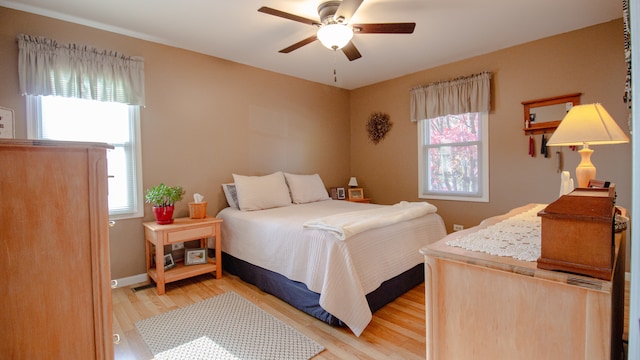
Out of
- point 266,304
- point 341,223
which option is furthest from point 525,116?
point 266,304

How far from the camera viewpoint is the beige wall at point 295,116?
280cm

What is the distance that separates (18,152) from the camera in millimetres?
980

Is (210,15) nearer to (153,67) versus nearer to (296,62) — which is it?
(153,67)

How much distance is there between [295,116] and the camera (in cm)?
433

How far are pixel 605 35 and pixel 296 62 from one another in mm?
3097

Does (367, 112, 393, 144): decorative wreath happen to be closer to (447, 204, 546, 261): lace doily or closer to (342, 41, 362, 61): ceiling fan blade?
(342, 41, 362, 61): ceiling fan blade

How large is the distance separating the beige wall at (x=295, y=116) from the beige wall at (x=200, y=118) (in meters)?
0.01

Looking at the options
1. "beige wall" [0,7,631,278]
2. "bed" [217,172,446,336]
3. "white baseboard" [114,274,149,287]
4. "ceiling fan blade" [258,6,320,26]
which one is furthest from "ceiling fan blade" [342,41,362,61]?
"white baseboard" [114,274,149,287]

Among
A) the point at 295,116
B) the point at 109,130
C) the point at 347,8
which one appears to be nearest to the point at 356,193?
the point at 295,116

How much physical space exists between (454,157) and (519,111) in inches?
34.5

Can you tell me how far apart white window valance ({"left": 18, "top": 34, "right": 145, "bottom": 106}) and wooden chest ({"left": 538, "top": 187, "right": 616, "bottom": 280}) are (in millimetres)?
3271

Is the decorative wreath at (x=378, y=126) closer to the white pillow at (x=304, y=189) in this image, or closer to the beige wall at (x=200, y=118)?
the beige wall at (x=200, y=118)

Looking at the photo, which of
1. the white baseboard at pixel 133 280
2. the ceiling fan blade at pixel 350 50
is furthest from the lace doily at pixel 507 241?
the white baseboard at pixel 133 280

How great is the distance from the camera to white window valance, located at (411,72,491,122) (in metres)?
3.56
